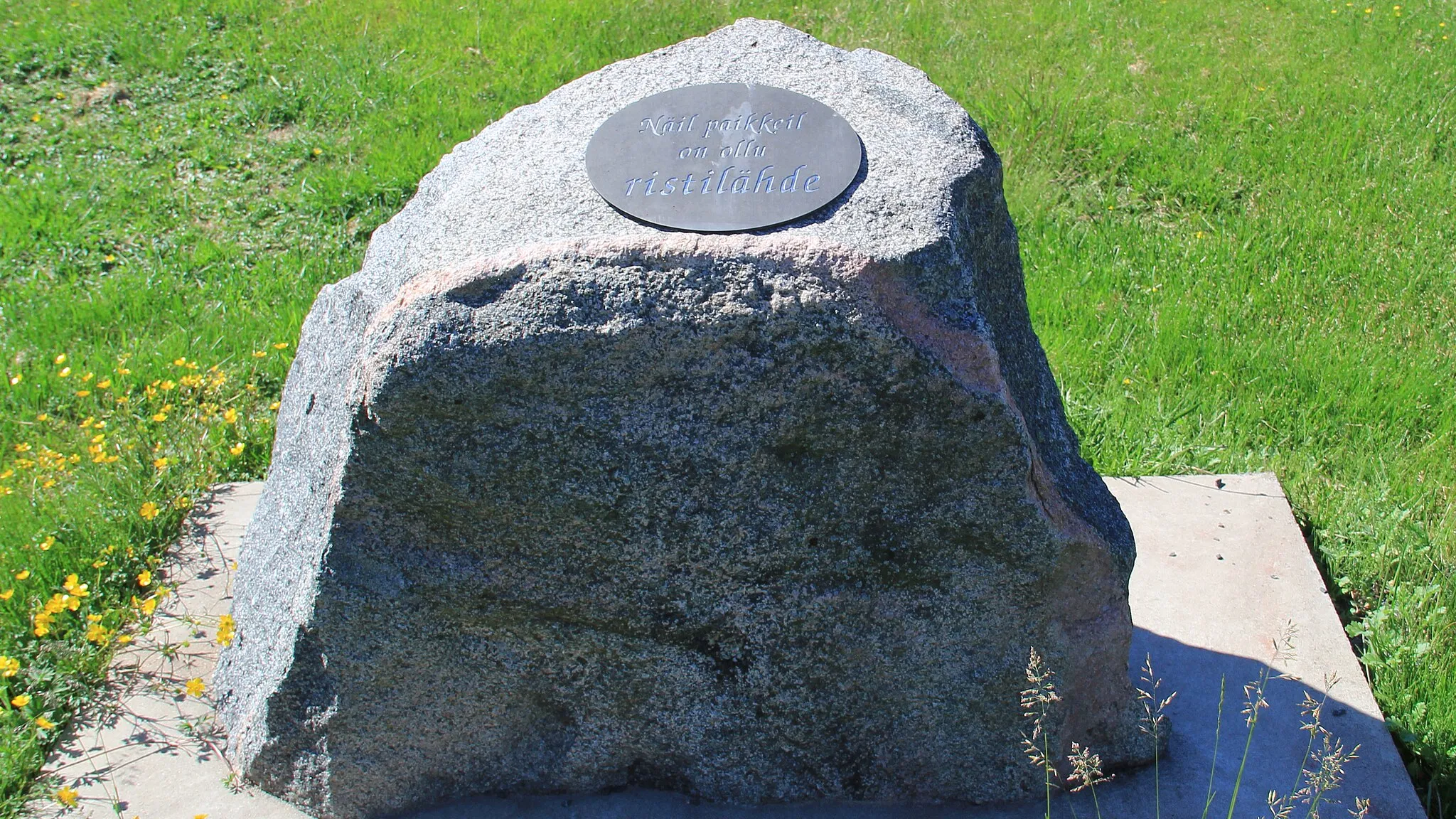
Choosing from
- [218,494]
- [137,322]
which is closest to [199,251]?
[137,322]

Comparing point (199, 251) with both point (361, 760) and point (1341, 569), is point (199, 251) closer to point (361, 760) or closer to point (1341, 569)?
point (361, 760)

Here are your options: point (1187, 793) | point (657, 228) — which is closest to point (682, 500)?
point (657, 228)

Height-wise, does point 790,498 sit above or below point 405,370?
below

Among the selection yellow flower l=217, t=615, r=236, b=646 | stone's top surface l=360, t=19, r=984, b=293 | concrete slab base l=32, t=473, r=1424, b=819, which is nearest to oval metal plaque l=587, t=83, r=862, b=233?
stone's top surface l=360, t=19, r=984, b=293

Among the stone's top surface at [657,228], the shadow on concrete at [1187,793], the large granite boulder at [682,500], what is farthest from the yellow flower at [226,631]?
the stone's top surface at [657,228]

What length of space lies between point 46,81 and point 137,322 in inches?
86.0

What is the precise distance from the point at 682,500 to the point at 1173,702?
4.56ft

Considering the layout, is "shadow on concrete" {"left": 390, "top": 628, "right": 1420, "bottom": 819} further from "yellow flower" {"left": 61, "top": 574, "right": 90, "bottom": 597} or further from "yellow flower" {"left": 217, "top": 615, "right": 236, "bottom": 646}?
"yellow flower" {"left": 61, "top": 574, "right": 90, "bottom": 597}

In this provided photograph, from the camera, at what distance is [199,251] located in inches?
186

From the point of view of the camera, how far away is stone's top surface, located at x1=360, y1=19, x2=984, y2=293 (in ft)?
6.95

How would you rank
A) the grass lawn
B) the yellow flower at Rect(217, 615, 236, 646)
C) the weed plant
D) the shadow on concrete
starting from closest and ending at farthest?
the weed plant
the shadow on concrete
the yellow flower at Rect(217, 615, 236, 646)
the grass lawn

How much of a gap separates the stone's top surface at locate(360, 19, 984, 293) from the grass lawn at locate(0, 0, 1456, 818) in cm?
149

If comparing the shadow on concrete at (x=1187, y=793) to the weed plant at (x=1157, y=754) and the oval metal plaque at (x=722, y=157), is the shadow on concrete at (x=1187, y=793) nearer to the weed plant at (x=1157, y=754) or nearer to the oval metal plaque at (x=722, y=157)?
the weed plant at (x=1157, y=754)

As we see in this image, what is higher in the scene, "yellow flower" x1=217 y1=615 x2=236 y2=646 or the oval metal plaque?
the oval metal plaque
